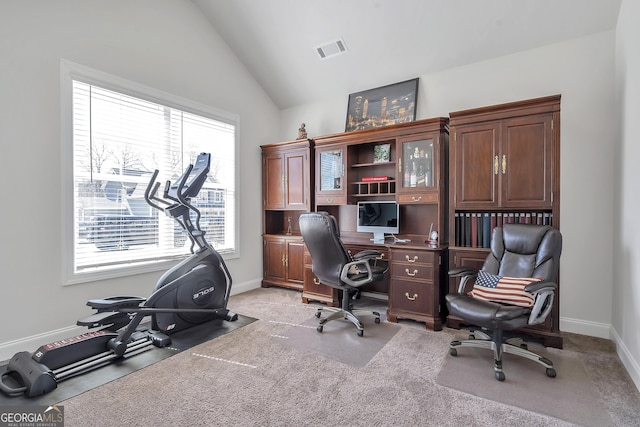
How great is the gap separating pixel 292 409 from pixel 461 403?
102 cm

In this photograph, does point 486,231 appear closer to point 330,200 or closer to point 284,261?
point 330,200

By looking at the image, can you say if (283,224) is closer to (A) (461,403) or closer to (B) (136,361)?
(B) (136,361)

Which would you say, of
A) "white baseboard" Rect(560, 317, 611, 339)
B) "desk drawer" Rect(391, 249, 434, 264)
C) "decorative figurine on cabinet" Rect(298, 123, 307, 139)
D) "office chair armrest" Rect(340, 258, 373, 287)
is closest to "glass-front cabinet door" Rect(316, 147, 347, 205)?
"decorative figurine on cabinet" Rect(298, 123, 307, 139)

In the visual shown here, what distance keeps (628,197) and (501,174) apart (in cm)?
89

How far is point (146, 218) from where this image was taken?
11.5 feet

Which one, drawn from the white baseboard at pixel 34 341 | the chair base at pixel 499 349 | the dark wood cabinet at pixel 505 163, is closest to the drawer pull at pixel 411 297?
the chair base at pixel 499 349

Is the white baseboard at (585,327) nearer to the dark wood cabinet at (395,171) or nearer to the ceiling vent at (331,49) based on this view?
the dark wood cabinet at (395,171)

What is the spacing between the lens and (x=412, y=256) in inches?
129

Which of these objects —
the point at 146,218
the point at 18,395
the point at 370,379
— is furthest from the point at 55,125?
the point at 370,379

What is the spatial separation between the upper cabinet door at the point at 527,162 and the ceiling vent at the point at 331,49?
2093 millimetres

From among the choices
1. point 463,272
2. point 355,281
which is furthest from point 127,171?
point 463,272

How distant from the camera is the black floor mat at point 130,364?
1955 millimetres

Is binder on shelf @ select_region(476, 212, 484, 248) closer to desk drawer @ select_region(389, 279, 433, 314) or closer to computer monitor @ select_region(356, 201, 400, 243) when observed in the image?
desk drawer @ select_region(389, 279, 433, 314)

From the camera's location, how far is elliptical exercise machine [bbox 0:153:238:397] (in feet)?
6.96
